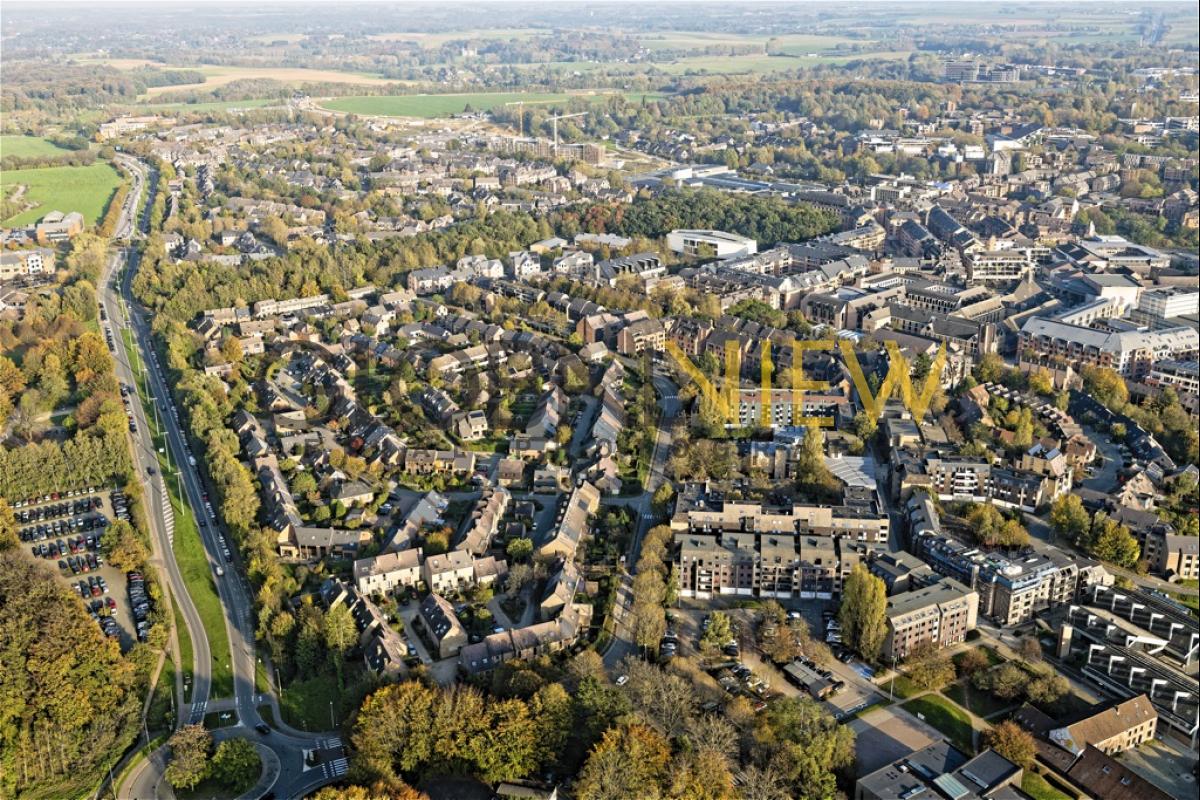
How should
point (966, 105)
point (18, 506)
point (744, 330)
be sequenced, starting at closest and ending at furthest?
point (18, 506), point (744, 330), point (966, 105)

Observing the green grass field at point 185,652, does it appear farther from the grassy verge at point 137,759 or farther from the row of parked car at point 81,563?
the row of parked car at point 81,563

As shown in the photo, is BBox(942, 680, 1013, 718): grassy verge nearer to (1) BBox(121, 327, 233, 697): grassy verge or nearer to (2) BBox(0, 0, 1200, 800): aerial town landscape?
(2) BBox(0, 0, 1200, 800): aerial town landscape

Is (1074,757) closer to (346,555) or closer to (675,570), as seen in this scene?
(675,570)

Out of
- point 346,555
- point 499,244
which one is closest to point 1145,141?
point 499,244

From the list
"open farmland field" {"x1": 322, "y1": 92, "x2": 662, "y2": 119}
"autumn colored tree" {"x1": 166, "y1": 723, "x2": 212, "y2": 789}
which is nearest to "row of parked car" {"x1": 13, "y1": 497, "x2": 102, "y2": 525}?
"autumn colored tree" {"x1": 166, "y1": 723, "x2": 212, "y2": 789}

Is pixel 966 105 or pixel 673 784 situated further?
pixel 966 105

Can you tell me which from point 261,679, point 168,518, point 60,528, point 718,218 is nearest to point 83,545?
point 60,528

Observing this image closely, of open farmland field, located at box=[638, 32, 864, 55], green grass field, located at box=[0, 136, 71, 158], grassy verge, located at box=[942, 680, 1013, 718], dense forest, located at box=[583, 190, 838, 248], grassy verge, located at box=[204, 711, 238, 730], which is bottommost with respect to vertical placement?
grassy verge, located at box=[942, 680, 1013, 718]
